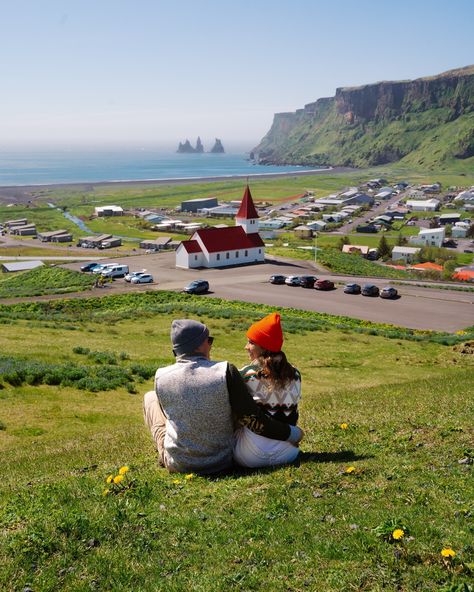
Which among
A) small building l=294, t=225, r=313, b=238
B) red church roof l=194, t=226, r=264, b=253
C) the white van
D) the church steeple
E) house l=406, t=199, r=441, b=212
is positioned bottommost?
house l=406, t=199, r=441, b=212

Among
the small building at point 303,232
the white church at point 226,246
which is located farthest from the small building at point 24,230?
the white church at point 226,246

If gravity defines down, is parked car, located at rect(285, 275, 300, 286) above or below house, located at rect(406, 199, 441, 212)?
above

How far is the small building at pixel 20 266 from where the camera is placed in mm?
81625

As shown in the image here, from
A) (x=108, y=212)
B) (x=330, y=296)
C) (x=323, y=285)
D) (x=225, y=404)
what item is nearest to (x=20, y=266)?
(x=323, y=285)

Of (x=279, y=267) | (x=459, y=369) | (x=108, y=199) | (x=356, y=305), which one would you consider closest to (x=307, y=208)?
(x=108, y=199)

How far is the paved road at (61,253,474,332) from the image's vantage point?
43062 millimetres

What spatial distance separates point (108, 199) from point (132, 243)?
304ft

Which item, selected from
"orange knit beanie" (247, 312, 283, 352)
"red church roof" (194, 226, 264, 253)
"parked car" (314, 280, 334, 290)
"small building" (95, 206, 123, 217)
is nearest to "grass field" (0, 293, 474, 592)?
"orange knit beanie" (247, 312, 283, 352)

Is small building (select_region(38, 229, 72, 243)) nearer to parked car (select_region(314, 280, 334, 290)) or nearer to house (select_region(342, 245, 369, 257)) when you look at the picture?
house (select_region(342, 245, 369, 257))

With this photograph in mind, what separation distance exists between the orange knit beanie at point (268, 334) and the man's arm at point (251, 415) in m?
0.52

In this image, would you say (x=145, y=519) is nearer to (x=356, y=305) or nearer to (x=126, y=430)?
(x=126, y=430)

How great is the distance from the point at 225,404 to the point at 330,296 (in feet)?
144

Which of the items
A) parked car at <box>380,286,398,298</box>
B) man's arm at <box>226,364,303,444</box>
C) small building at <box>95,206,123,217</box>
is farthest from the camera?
small building at <box>95,206,123,217</box>

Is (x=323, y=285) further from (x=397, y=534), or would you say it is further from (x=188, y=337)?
(x=397, y=534)
